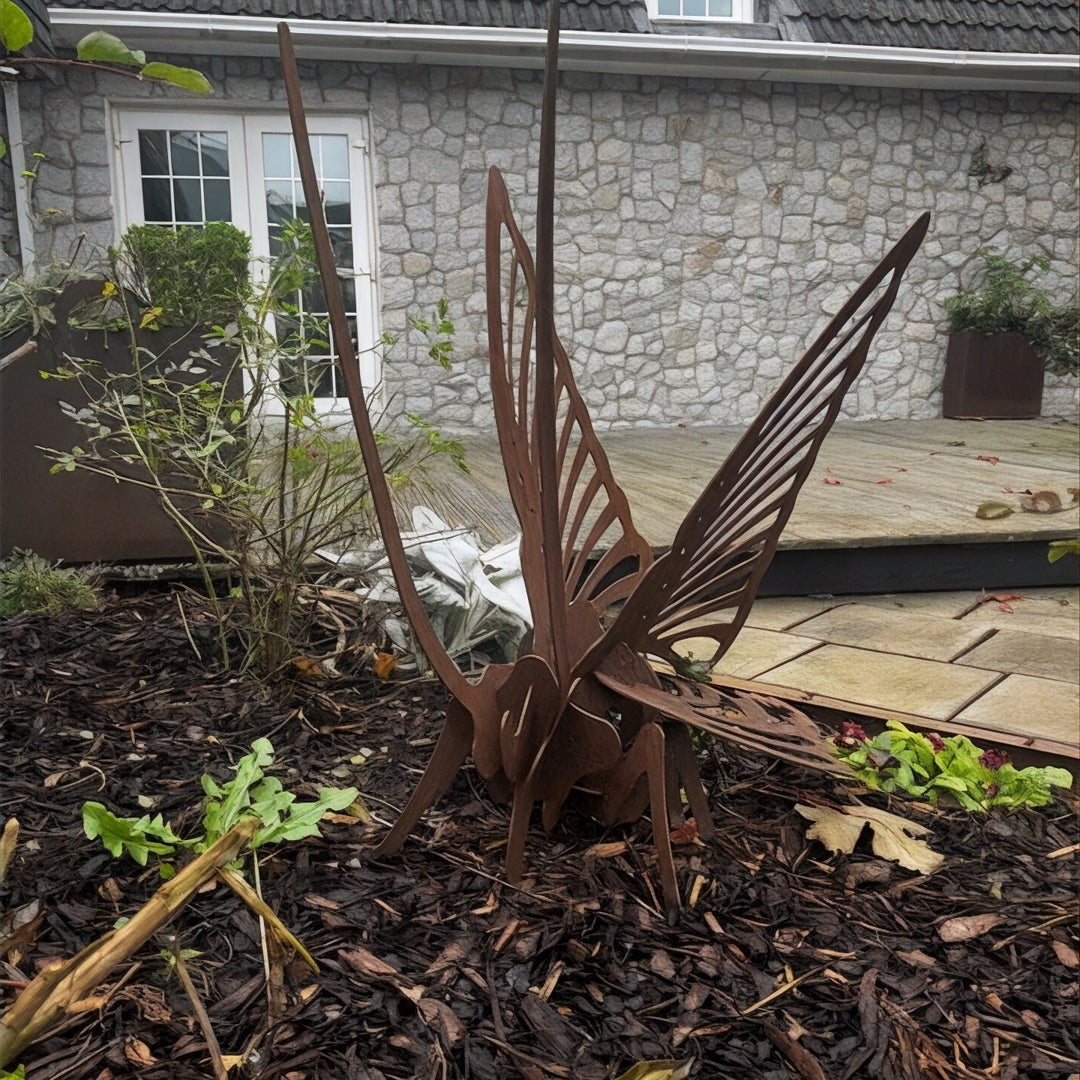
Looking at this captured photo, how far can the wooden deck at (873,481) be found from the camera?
12.1 ft

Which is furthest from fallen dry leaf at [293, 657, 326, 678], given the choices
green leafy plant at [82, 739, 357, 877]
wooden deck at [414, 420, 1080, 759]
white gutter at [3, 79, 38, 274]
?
white gutter at [3, 79, 38, 274]

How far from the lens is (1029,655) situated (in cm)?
293

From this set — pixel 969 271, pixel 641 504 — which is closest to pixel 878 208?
pixel 969 271

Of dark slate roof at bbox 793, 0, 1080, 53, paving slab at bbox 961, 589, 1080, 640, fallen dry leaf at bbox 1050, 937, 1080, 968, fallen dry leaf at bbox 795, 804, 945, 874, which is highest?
dark slate roof at bbox 793, 0, 1080, 53

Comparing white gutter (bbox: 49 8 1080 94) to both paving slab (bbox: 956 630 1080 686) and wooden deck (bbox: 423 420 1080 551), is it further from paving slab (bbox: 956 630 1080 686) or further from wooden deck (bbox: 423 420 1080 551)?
paving slab (bbox: 956 630 1080 686)

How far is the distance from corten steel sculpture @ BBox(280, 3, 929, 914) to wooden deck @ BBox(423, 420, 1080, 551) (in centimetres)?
179

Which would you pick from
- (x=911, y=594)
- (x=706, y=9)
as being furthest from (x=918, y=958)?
(x=706, y=9)

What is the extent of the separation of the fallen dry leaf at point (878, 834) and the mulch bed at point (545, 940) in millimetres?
23

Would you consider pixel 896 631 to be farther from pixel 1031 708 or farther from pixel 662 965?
pixel 662 965

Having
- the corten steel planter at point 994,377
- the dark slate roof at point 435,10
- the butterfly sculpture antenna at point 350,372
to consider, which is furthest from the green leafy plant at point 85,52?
the corten steel planter at point 994,377

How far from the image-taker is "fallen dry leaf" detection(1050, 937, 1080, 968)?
1.40 metres

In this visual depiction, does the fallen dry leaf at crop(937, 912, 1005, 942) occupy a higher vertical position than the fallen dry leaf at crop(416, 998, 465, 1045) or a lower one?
lower

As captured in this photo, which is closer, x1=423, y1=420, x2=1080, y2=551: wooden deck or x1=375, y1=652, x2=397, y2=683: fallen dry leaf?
x1=375, y1=652, x2=397, y2=683: fallen dry leaf

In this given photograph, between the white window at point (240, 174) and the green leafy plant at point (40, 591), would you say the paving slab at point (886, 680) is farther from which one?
the white window at point (240, 174)
